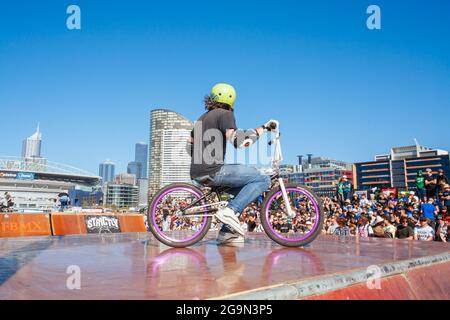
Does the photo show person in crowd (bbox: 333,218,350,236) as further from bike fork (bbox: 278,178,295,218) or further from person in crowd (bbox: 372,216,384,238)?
bike fork (bbox: 278,178,295,218)

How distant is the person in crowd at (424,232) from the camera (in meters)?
11.0

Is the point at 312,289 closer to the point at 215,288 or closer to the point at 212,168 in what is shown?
the point at 215,288

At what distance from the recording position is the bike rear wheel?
5.23m

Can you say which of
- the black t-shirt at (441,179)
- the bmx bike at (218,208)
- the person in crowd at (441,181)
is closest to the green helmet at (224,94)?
the bmx bike at (218,208)

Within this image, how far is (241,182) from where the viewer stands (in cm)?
510

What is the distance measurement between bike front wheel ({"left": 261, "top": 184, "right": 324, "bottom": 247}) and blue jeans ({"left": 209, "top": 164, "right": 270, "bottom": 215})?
0.30 metres

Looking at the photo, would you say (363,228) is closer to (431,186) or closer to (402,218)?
(402,218)

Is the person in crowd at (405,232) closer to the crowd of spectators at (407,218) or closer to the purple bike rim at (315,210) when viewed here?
the crowd of spectators at (407,218)

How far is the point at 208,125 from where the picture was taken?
16.5 feet

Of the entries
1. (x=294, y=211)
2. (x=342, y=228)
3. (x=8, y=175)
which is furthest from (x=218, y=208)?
(x=8, y=175)

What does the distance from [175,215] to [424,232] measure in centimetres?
937

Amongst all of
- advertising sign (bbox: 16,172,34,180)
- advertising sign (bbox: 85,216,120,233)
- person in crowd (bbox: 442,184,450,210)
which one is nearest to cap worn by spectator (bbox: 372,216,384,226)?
person in crowd (bbox: 442,184,450,210)

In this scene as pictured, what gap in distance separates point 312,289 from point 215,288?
26.6 inches
